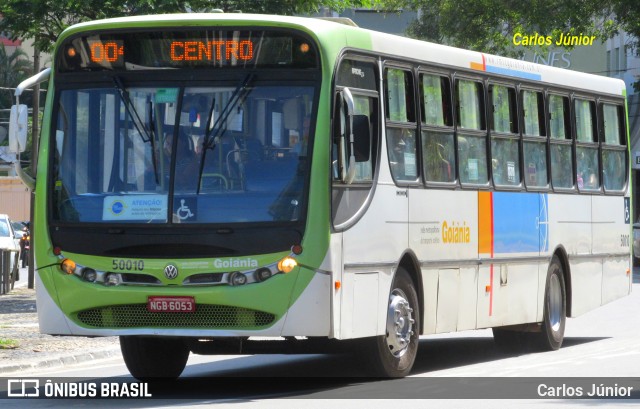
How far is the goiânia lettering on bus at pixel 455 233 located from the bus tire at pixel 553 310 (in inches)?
102

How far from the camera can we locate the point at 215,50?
1293 cm

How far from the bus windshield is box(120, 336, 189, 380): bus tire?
1566 mm

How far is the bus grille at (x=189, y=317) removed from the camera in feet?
41.1

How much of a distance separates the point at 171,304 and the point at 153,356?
68.8 inches

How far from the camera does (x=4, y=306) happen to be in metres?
28.5

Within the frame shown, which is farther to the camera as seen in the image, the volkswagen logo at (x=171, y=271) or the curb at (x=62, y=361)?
the curb at (x=62, y=361)

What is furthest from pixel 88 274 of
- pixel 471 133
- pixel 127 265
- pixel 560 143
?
pixel 560 143

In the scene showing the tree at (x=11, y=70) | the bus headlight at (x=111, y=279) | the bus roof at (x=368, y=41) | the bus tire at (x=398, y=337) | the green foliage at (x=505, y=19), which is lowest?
the bus tire at (x=398, y=337)

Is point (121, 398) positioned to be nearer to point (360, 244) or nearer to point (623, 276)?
point (360, 244)

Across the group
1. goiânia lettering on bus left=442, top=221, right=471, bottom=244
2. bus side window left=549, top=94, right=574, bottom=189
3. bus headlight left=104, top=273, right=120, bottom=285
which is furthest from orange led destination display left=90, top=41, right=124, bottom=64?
bus side window left=549, top=94, right=574, bottom=189

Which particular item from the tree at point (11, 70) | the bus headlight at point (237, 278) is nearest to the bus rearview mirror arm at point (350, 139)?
the bus headlight at point (237, 278)

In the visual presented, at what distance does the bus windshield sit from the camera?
12.6 metres

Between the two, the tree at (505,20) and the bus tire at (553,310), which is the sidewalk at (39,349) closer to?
the bus tire at (553,310)

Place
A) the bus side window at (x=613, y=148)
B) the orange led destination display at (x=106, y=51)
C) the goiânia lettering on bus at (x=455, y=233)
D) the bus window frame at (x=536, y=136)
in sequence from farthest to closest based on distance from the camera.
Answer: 1. the bus side window at (x=613, y=148)
2. the bus window frame at (x=536, y=136)
3. the goiânia lettering on bus at (x=455, y=233)
4. the orange led destination display at (x=106, y=51)
